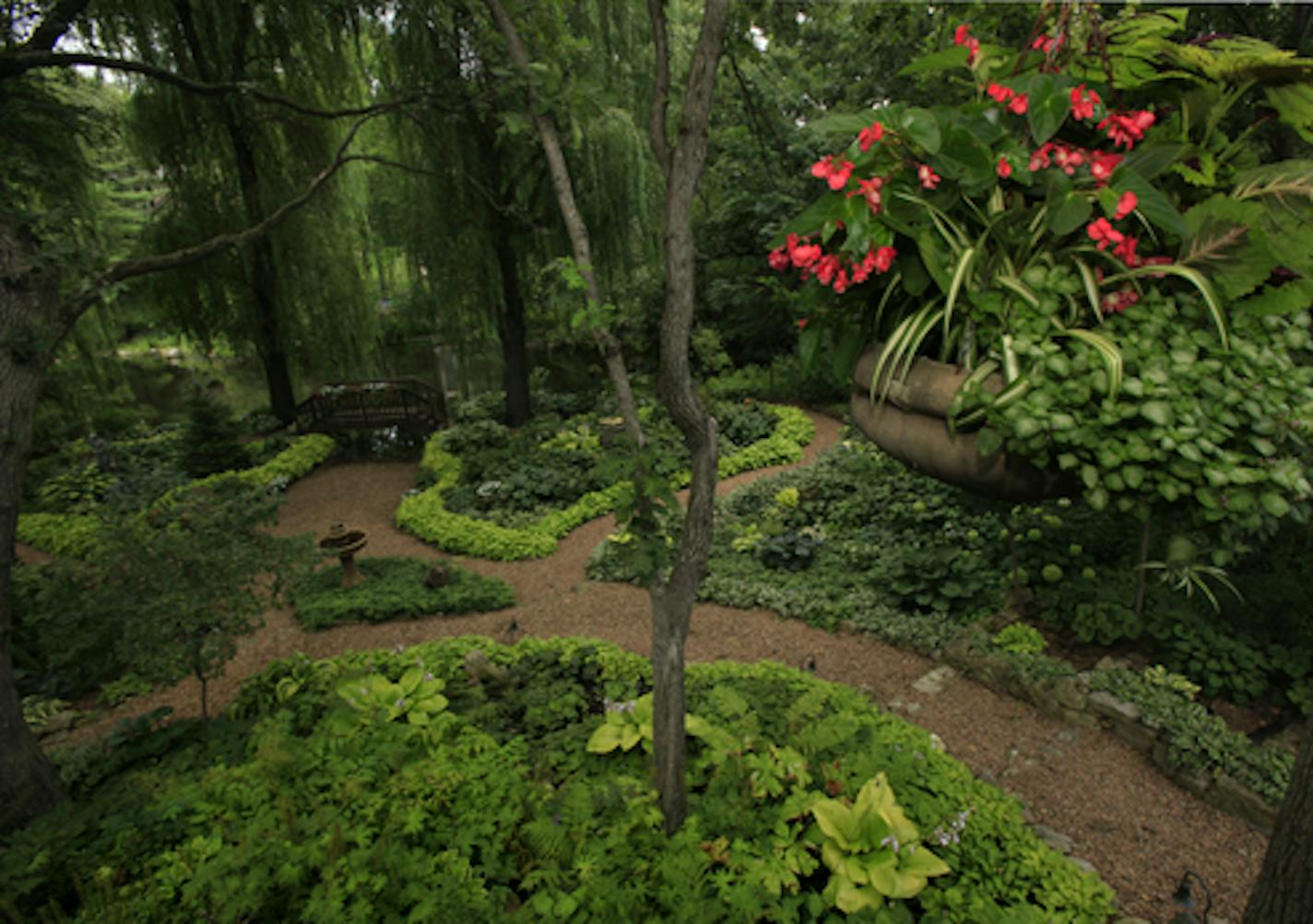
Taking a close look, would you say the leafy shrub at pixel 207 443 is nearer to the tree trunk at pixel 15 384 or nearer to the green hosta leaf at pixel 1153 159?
the tree trunk at pixel 15 384

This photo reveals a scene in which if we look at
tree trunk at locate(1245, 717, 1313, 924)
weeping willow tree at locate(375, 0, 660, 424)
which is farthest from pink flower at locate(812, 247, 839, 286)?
weeping willow tree at locate(375, 0, 660, 424)

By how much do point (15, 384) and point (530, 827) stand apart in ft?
8.45

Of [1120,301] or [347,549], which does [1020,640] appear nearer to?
[1120,301]

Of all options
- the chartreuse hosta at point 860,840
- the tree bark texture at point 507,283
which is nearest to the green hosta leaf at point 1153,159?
the chartreuse hosta at point 860,840

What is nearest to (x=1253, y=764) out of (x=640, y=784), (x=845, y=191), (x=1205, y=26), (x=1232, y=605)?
(x=1232, y=605)

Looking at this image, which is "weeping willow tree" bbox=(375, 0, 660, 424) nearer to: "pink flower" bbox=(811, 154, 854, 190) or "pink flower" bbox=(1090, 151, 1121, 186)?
"pink flower" bbox=(811, 154, 854, 190)

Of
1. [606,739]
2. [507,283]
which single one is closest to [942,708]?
[606,739]

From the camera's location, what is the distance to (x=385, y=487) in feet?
30.0

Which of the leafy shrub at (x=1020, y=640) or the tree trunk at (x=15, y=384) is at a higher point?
the tree trunk at (x=15, y=384)

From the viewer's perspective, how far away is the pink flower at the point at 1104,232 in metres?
1.16

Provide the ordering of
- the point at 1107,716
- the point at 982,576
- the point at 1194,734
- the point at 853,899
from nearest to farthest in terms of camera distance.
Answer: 1. the point at 853,899
2. the point at 1194,734
3. the point at 1107,716
4. the point at 982,576

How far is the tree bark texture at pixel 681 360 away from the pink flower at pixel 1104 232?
0.87m

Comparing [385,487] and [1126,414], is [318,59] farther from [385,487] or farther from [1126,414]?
[1126,414]

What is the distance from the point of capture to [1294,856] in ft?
4.74
